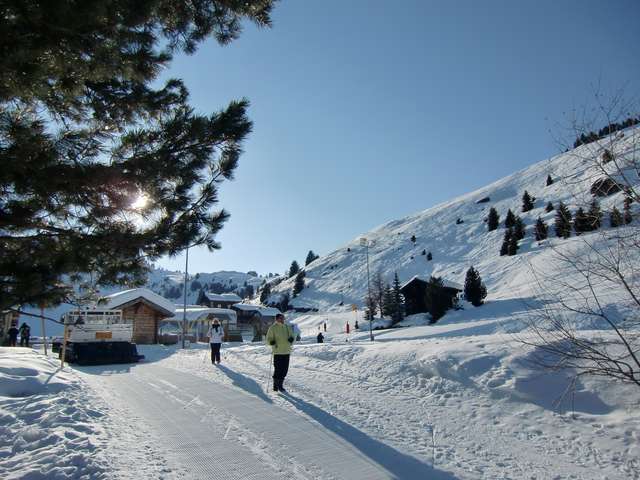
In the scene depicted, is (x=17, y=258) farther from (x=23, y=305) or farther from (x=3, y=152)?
(x=3, y=152)

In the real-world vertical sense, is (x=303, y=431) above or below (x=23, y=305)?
below

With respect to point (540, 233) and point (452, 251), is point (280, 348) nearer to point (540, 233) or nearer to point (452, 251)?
point (540, 233)

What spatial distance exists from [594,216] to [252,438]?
241 inches

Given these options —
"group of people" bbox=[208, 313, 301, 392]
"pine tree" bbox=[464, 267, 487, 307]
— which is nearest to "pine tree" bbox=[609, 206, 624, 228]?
"group of people" bbox=[208, 313, 301, 392]

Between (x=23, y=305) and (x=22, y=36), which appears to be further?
(x=23, y=305)

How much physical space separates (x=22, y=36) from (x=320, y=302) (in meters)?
77.5

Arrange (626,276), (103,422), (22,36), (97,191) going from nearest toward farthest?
(22,36) → (97,191) → (626,276) → (103,422)

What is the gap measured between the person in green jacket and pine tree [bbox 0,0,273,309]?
4.40 metres

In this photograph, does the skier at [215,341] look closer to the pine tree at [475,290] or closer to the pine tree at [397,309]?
the pine tree at [475,290]

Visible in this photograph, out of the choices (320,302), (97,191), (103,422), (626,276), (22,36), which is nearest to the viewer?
(22,36)

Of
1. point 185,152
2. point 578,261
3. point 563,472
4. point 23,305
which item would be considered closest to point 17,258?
point 23,305

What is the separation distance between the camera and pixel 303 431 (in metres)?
6.41

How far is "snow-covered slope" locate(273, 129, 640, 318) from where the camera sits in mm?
49844

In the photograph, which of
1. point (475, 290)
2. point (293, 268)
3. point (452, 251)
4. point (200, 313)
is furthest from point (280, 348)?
point (293, 268)
